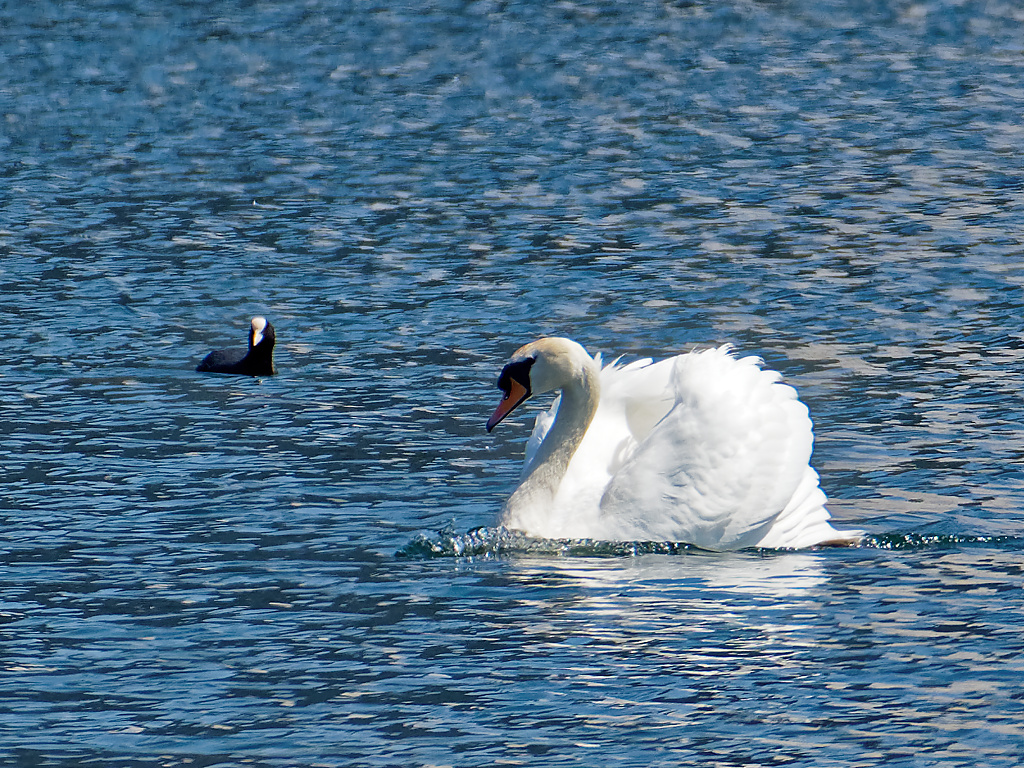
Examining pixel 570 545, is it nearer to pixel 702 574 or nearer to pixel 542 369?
pixel 702 574

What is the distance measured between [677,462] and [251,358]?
19.6 ft

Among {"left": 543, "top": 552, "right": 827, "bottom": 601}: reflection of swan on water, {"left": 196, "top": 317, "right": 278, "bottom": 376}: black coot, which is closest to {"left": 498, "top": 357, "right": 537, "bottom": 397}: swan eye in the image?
{"left": 543, "top": 552, "right": 827, "bottom": 601}: reflection of swan on water

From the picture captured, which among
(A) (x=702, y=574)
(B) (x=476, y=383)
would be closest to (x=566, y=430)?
(A) (x=702, y=574)

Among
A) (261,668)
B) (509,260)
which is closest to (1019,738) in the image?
(261,668)

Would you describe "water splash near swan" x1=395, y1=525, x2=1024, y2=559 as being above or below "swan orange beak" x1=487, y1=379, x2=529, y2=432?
below

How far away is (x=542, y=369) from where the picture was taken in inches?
491

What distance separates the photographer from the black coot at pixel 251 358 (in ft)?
55.2

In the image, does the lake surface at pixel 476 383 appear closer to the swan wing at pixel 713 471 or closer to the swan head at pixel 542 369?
the swan wing at pixel 713 471

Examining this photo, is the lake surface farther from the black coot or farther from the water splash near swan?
the black coot

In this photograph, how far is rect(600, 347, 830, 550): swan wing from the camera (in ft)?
39.4

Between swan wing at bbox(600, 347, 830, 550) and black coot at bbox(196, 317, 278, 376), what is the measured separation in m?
5.26

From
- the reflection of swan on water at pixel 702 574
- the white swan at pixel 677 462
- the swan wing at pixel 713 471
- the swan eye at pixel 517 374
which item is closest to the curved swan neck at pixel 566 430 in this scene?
the white swan at pixel 677 462

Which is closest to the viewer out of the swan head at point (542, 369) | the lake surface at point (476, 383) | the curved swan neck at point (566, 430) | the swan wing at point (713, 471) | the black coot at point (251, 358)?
the lake surface at point (476, 383)

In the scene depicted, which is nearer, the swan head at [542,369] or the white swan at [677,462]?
the white swan at [677,462]
